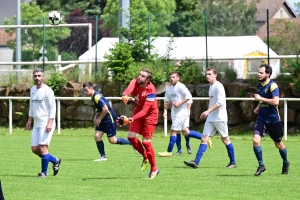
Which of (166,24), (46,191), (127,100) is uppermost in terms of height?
(166,24)

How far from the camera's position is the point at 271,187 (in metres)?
13.4

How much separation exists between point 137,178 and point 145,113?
1189 millimetres

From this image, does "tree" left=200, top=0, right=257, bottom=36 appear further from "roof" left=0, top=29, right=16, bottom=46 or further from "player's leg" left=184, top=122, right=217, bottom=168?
"player's leg" left=184, top=122, right=217, bottom=168

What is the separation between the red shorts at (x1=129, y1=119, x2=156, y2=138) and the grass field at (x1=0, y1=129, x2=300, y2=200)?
0.78 m

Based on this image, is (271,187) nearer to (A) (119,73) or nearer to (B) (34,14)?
(A) (119,73)

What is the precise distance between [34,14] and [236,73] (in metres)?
37.8

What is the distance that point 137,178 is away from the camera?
48.3ft

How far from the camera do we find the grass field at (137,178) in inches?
493

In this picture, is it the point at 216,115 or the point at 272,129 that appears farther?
the point at 216,115

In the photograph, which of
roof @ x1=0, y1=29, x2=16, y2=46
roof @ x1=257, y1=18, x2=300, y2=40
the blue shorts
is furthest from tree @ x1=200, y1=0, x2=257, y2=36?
the blue shorts

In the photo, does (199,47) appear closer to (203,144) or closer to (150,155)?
(203,144)

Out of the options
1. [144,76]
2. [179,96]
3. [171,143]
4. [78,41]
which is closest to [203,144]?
[144,76]

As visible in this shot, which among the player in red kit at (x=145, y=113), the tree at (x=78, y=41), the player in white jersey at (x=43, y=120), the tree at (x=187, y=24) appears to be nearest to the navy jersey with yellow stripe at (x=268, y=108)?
A: the player in red kit at (x=145, y=113)

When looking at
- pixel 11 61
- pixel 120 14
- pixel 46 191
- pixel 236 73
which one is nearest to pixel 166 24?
pixel 120 14
